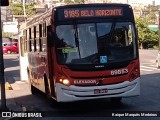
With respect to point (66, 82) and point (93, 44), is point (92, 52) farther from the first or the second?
point (66, 82)

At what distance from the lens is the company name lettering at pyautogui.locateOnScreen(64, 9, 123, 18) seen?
1210cm

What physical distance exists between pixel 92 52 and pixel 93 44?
0.22m

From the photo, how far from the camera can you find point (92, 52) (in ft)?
39.1

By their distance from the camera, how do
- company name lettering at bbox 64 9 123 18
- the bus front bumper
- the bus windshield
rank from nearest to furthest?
1. the bus front bumper
2. the bus windshield
3. company name lettering at bbox 64 9 123 18

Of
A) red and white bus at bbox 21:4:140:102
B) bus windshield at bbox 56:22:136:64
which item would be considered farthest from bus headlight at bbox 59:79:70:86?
bus windshield at bbox 56:22:136:64

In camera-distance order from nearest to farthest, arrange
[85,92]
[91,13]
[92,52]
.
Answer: [85,92] → [92,52] → [91,13]

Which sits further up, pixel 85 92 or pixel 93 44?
pixel 93 44

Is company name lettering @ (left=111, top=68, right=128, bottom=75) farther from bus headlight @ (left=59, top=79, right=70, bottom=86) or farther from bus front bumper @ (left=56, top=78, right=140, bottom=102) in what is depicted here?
bus headlight @ (left=59, top=79, right=70, bottom=86)

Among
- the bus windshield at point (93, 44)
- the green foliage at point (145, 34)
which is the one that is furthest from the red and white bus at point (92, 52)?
the green foliage at point (145, 34)

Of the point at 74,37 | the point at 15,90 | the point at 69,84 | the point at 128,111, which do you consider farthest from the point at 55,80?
the point at 15,90

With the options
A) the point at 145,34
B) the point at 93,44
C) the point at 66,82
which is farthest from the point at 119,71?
the point at 145,34

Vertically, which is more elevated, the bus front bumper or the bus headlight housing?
the bus headlight housing

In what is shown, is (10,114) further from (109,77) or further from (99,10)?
(99,10)

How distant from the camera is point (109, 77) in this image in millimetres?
11883
